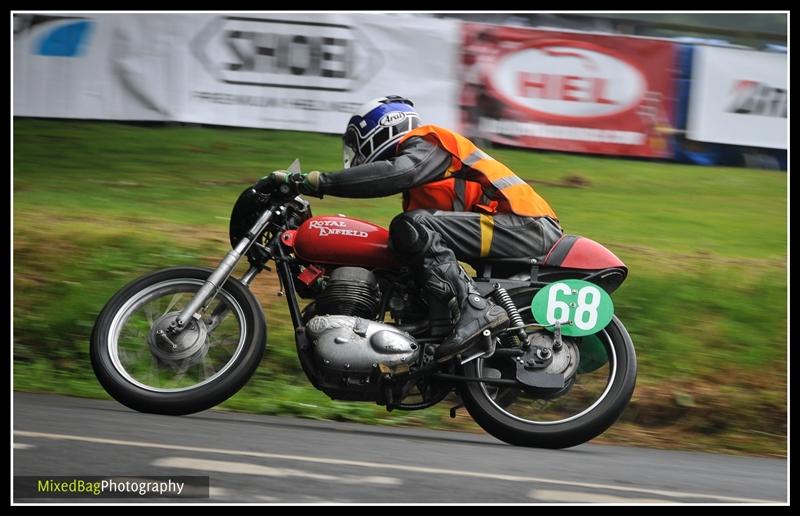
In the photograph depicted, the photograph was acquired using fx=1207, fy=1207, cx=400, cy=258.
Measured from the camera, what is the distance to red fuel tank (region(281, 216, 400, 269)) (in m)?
6.04

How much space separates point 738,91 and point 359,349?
749 centimetres

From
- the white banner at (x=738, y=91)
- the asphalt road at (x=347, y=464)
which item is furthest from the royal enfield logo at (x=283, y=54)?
the asphalt road at (x=347, y=464)

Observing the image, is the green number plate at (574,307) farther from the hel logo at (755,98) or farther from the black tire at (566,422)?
the hel logo at (755,98)

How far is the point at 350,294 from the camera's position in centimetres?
595

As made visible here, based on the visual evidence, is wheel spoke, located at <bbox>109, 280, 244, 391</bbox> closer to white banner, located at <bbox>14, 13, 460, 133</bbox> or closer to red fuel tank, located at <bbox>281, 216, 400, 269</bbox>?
red fuel tank, located at <bbox>281, 216, 400, 269</bbox>

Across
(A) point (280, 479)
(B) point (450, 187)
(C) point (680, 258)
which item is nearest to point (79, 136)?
(C) point (680, 258)

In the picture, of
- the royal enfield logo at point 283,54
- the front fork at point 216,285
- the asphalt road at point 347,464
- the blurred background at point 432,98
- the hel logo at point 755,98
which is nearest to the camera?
the asphalt road at point 347,464

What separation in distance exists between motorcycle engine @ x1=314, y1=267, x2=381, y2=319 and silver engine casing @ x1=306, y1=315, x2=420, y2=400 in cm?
7

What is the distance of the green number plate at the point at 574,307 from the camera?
590cm

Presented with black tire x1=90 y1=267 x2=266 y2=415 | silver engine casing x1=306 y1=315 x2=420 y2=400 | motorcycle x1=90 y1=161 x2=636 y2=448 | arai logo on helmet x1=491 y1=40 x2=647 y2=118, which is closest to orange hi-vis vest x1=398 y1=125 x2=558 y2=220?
motorcycle x1=90 y1=161 x2=636 y2=448

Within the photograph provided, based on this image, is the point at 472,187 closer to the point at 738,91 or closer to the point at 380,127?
the point at 380,127

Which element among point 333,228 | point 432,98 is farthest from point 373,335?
point 432,98

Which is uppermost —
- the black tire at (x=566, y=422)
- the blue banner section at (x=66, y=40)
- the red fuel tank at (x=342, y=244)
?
the red fuel tank at (x=342, y=244)

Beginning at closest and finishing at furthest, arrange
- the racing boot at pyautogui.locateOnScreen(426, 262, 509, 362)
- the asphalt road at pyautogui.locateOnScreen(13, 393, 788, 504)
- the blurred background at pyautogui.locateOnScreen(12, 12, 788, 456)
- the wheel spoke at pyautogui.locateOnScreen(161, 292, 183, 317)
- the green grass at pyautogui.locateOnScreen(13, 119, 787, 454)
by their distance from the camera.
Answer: the asphalt road at pyautogui.locateOnScreen(13, 393, 788, 504)
the racing boot at pyautogui.locateOnScreen(426, 262, 509, 362)
the wheel spoke at pyautogui.locateOnScreen(161, 292, 183, 317)
the green grass at pyautogui.locateOnScreen(13, 119, 787, 454)
the blurred background at pyautogui.locateOnScreen(12, 12, 788, 456)
